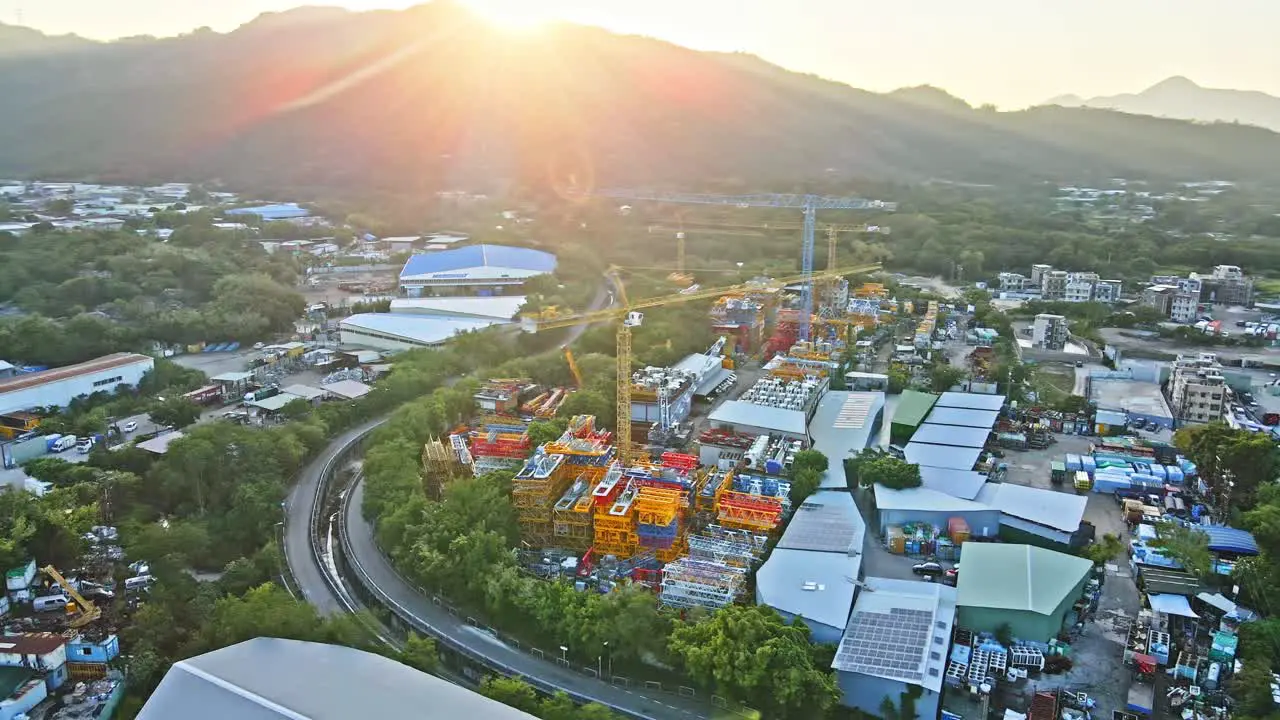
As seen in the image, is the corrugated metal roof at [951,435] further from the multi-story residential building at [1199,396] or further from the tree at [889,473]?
the multi-story residential building at [1199,396]

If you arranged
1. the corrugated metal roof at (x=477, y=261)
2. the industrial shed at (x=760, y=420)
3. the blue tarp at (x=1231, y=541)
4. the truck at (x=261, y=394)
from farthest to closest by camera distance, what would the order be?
the corrugated metal roof at (x=477, y=261)
the truck at (x=261, y=394)
the industrial shed at (x=760, y=420)
the blue tarp at (x=1231, y=541)

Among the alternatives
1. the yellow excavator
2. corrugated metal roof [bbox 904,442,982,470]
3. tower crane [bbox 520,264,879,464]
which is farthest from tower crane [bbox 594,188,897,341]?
the yellow excavator

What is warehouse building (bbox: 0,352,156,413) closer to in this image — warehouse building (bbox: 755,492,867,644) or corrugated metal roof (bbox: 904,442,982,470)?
warehouse building (bbox: 755,492,867,644)

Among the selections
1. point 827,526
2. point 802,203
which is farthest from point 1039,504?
point 802,203

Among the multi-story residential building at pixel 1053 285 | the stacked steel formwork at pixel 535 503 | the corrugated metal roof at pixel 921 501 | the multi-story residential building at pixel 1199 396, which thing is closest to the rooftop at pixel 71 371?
the stacked steel formwork at pixel 535 503

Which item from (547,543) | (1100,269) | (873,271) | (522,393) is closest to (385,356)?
(522,393)
